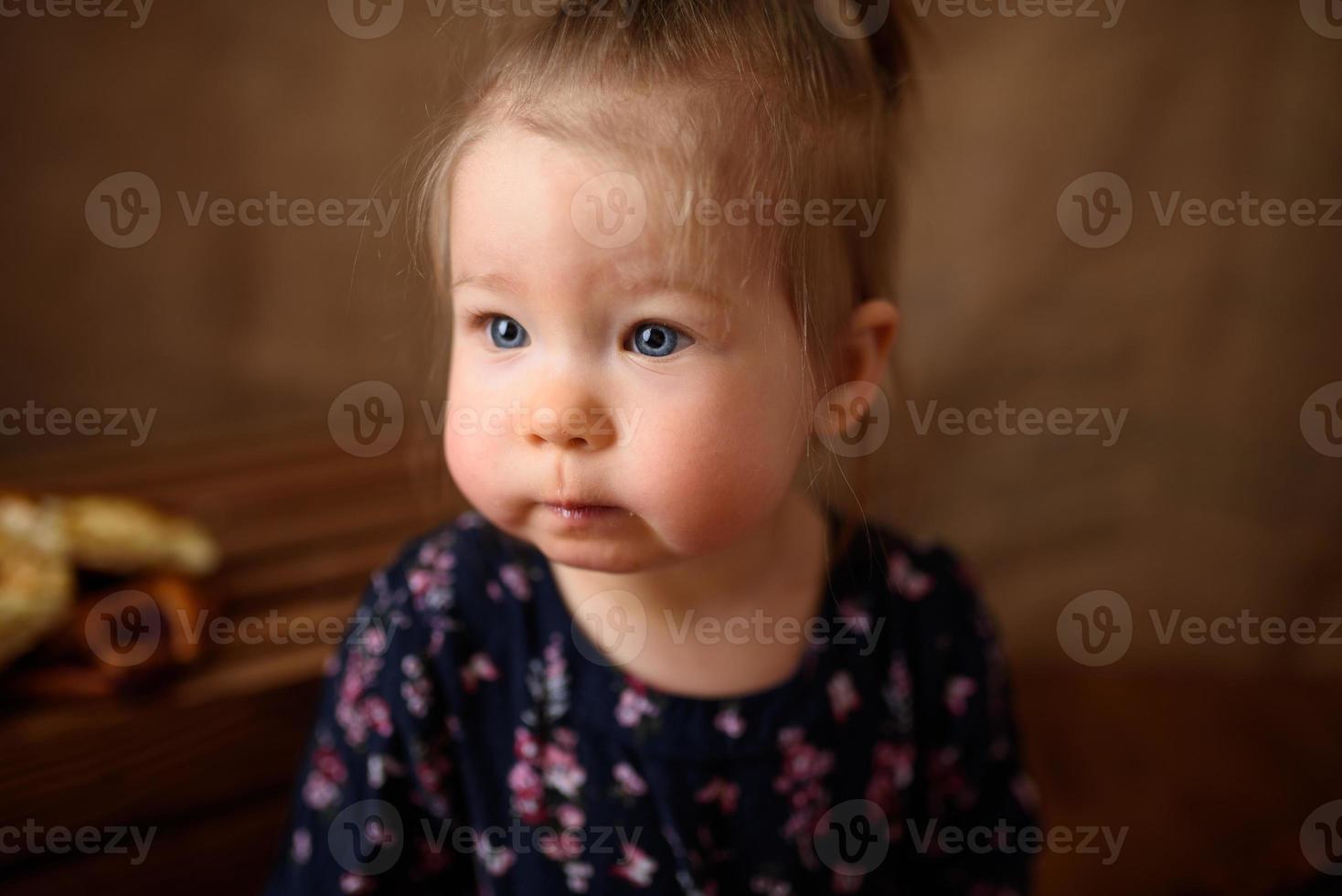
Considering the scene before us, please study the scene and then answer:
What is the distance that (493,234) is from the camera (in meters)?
0.62

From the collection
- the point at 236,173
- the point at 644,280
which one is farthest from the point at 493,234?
the point at 236,173

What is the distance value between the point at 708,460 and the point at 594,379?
84 millimetres

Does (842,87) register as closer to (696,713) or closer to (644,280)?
(644,280)

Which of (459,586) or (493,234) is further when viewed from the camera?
(459,586)

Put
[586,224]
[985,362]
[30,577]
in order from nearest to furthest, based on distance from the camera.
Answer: [586,224] → [30,577] → [985,362]

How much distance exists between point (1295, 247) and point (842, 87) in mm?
822

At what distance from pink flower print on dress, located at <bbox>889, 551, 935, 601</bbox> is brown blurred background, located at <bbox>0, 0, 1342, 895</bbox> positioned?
0.44 ft

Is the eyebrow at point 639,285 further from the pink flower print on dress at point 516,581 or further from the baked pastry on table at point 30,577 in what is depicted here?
the baked pastry on table at point 30,577

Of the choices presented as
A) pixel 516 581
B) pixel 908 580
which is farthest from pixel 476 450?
pixel 908 580

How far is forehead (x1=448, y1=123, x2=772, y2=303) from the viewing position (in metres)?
0.60

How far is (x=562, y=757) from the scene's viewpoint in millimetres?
811

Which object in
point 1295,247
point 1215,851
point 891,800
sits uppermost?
point 1295,247

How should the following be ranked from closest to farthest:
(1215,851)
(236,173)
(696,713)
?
Result: 1. (696,713)
2. (1215,851)
3. (236,173)

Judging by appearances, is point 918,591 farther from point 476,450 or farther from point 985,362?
point 985,362
